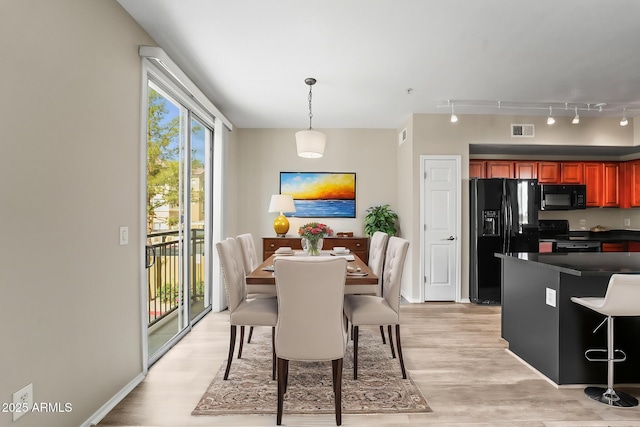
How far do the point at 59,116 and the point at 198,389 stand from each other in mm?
1942

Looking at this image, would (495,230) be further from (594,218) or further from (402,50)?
(402,50)

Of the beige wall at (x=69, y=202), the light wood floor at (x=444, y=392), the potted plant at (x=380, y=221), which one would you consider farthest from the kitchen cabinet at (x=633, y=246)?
the beige wall at (x=69, y=202)

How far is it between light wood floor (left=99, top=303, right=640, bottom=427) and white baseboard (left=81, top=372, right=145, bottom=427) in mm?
34

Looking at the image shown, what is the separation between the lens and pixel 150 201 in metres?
3.43

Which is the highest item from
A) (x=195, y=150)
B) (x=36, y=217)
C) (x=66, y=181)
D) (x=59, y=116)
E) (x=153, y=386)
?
(x=195, y=150)

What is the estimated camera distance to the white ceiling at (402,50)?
2.53 meters

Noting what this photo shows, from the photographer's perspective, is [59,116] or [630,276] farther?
[630,276]

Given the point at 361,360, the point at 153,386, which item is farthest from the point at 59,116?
the point at 361,360

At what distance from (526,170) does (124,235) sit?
219 inches

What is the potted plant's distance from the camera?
558cm

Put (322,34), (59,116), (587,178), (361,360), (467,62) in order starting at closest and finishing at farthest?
(59,116), (322,34), (361,360), (467,62), (587,178)

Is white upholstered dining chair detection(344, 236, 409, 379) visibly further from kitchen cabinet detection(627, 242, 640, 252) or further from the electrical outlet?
kitchen cabinet detection(627, 242, 640, 252)

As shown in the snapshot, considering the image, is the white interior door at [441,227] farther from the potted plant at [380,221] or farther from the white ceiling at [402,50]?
the white ceiling at [402,50]

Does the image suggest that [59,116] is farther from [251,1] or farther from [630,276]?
[630,276]
